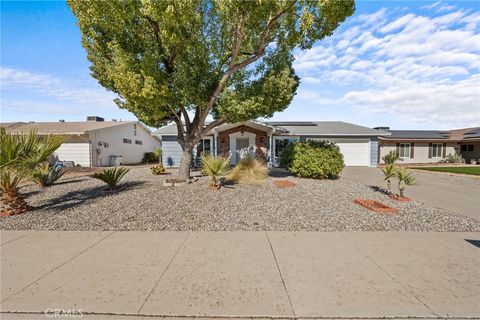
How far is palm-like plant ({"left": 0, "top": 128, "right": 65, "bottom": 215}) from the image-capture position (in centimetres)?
565

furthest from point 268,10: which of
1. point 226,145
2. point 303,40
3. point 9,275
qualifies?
point 226,145

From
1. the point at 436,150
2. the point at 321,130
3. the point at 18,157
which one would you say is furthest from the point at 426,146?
the point at 18,157

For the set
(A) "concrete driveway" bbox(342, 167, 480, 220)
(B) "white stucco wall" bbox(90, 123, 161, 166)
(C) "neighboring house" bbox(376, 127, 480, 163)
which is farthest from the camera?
(C) "neighboring house" bbox(376, 127, 480, 163)

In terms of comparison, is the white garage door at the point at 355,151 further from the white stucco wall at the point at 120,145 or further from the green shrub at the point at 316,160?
the white stucco wall at the point at 120,145

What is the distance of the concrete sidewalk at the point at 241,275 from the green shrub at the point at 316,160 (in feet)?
21.5

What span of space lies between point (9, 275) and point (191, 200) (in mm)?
4493

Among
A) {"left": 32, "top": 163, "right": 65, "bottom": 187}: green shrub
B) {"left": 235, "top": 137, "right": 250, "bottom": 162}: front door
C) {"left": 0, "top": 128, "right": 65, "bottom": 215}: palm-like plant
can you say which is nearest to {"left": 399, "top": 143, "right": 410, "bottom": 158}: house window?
{"left": 235, "top": 137, "right": 250, "bottom": 162}: front door

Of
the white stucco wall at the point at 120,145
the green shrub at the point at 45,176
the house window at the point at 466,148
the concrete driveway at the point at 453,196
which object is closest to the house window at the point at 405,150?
the house window at the point at 466,148

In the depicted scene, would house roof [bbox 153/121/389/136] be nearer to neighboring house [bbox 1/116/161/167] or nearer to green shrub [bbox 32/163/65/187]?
neighboring house [bbox 1/116/161/167]

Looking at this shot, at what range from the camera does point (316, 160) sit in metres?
11.4

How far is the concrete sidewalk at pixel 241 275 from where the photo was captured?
2.74 metres

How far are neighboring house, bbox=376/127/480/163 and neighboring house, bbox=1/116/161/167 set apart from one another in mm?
26996

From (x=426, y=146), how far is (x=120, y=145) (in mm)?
32476

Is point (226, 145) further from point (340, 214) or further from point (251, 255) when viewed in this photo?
point (251, 255)
